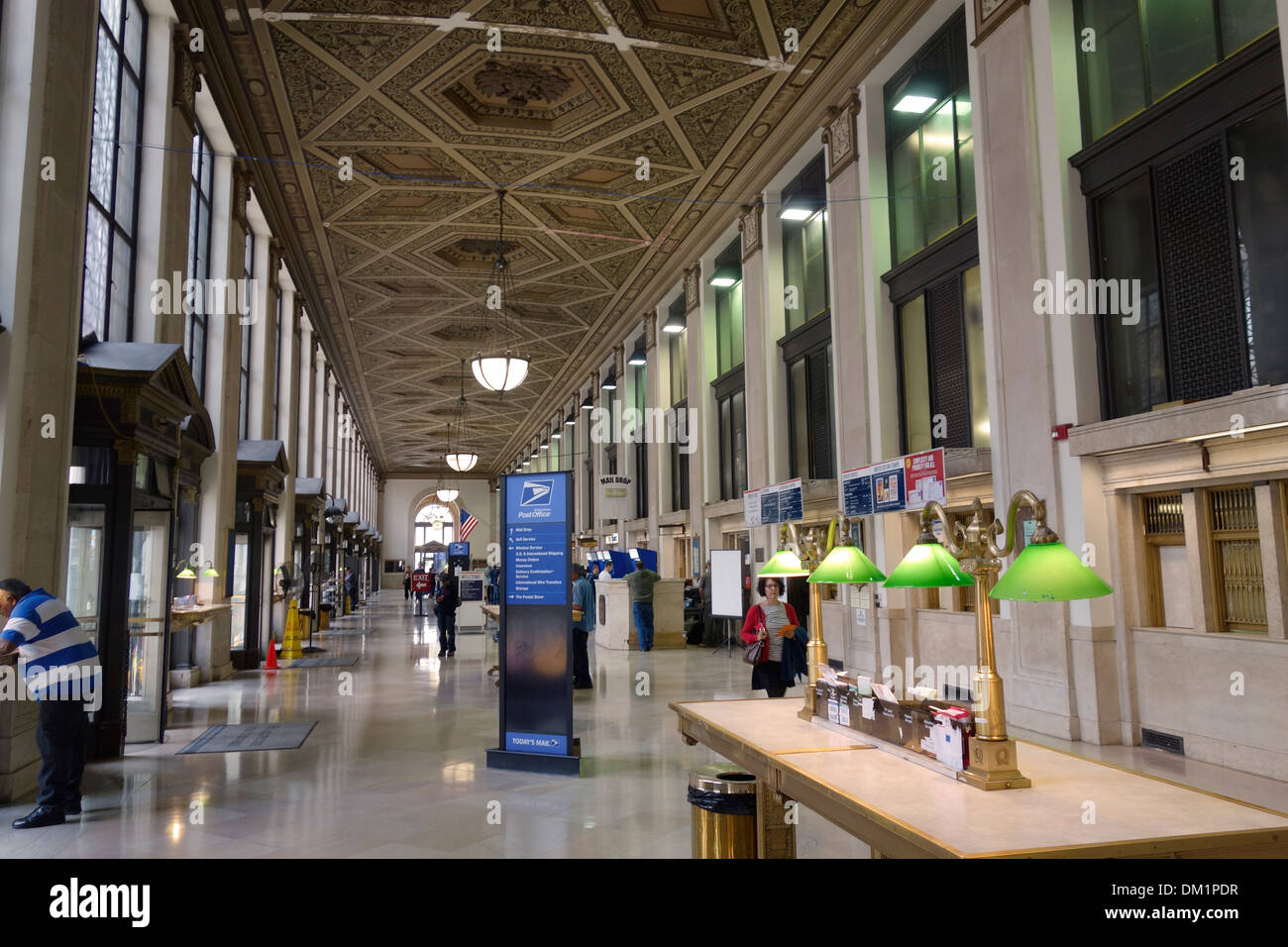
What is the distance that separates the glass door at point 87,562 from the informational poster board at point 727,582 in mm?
9327

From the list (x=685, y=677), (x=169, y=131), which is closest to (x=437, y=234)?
(x=169, y=131)

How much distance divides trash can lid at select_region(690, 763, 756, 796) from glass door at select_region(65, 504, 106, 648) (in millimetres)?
5390

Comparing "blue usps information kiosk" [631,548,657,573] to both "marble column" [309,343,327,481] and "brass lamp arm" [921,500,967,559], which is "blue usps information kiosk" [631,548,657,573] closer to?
"marble column" [309,343,327,481]

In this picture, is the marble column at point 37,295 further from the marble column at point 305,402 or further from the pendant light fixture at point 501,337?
the marble column at point 305,402

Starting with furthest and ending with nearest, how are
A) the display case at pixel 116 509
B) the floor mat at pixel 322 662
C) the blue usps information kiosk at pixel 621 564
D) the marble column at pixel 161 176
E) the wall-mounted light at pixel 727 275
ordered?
the blue usps information kiosk at pixel 621 564 → the wall-mounted light at pixel 727 275 → the floor mat at pixel 322 662 → the marble column at pixel 161 176 → the display case at pixel 116 509

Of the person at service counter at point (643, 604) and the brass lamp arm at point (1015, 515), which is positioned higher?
the brass lamp arm at point (1015, 515)

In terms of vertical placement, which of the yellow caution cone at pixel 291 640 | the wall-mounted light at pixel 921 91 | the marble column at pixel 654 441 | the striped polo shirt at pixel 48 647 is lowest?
the yellow caution cone at pixel 291 640

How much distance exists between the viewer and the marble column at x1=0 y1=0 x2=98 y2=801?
215 inches

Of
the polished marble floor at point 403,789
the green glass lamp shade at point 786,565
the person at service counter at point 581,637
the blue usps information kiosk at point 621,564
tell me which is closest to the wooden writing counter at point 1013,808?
the green glass lamp shade at point 786,565

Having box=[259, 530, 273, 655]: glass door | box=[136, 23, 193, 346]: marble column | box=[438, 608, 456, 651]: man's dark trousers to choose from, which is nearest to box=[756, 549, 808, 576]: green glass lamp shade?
box=[136, 23, 193, 346]: marble column

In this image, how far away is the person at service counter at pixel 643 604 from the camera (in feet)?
51.2

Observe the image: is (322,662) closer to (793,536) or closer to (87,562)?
(87,562)
